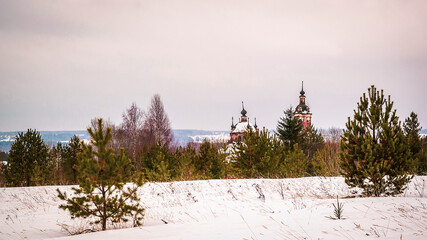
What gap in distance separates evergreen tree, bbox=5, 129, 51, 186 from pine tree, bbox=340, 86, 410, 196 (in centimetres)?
1721

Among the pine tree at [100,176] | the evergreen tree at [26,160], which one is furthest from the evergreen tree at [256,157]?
the evergreen tree at [26,160]

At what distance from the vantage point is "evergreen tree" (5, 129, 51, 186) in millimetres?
17469

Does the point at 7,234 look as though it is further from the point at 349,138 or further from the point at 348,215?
the point at 349,138

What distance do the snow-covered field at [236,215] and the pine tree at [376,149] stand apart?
794 mm

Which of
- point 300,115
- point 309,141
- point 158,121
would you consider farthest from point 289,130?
point 300,115

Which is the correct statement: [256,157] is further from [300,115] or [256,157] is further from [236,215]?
[300,115]

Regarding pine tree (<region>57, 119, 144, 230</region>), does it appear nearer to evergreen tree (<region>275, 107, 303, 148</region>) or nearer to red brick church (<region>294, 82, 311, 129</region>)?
evergreen tree (<region>275, 107, 303, 148</region>)

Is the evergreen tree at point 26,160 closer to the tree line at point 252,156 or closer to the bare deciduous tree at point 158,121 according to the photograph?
the tree line at point 252,156

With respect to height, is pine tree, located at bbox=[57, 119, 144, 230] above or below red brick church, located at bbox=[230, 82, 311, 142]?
below

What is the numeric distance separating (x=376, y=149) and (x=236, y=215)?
4858mm

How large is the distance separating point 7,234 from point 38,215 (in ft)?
7.82

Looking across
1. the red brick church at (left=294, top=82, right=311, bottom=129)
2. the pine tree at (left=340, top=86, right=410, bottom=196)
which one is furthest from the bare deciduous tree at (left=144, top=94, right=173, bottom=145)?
the red brick church at (left=294, top=82, right=311, bottom=129)

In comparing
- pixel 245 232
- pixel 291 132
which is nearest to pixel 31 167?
pixel 245 232

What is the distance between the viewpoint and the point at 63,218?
793 cm
